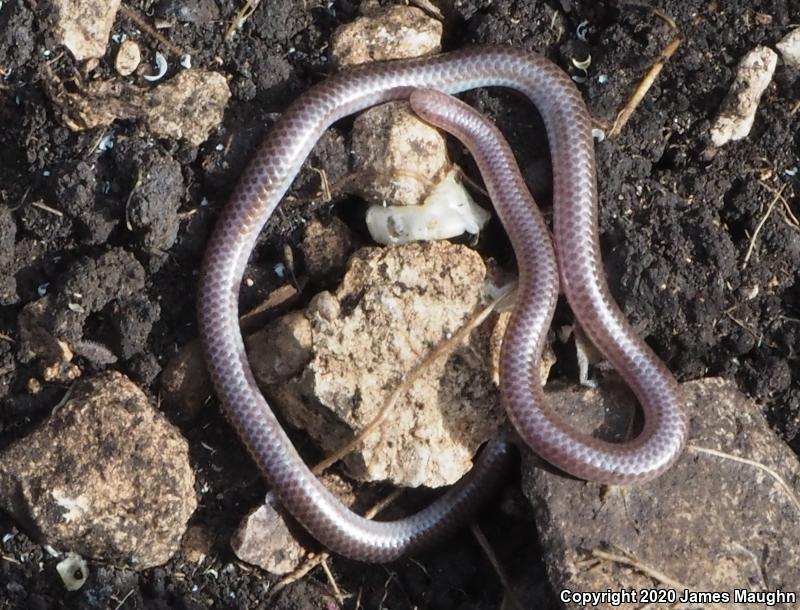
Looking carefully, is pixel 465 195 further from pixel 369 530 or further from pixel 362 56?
pixel 369 530

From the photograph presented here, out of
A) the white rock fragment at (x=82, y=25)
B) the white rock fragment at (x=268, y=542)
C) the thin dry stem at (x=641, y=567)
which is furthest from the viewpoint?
the white rock fragment at (x=82, y=25)

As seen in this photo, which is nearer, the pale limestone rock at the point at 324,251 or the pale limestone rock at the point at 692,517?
the pale limestone rock at the point at 692,517

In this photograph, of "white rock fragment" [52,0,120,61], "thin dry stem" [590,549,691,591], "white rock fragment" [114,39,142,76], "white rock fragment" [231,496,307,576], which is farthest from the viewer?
"white rock fragment" [114,39,142,76]

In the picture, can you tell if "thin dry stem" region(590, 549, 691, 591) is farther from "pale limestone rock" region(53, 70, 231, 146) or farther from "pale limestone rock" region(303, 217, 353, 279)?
"pale limestone rock" region(53, 70, 231, 146)

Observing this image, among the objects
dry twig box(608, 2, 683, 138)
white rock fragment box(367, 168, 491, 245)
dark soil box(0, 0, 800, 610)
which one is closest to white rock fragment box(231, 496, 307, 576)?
dark soil box(0, 0, 800, 610)

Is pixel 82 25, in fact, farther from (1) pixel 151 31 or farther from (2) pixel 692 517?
(2) pixel 692 517

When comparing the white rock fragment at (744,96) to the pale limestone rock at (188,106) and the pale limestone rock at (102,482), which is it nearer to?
the pale limestone rock at (188,106)

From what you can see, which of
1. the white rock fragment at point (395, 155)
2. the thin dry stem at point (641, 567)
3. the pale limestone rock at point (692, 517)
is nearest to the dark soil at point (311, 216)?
the white rock fragment at point (395, 155)
